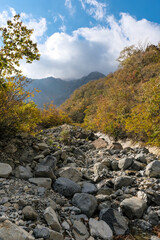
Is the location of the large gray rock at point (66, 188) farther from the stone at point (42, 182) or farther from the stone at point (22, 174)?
the stone at point (22, 174)

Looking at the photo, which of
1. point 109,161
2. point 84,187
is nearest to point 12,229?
point 84,187

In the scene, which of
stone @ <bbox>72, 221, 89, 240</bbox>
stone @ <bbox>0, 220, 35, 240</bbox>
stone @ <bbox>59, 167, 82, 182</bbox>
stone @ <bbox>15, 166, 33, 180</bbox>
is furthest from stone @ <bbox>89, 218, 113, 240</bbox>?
stone @ <bbox>15, 166, 33, 180</bbox>

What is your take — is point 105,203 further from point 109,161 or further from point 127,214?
point 109,161

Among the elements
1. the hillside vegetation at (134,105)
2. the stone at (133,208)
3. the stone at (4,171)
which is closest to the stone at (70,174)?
the stone at (4,171)

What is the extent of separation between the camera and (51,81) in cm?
9538

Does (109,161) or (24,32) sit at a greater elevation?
(24,32)

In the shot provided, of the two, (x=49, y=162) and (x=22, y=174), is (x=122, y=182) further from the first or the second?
(x=22, y=174)

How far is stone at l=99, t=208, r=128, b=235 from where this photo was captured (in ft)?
9.02

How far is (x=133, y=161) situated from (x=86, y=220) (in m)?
3.01

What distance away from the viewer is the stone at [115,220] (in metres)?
2.75

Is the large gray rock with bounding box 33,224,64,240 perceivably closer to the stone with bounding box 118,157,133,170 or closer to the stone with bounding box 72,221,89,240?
the stone with bounding box 72,221,89,240

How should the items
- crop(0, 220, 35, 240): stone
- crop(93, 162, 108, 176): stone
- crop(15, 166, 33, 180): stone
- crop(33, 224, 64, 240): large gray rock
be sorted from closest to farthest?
crop(0, 220, 35, 240): stone
crop(33, 224, 64, 240): large gray rock
crop(15, 166, 33, 180): stone
crop(93, 162, 108, 176): stone

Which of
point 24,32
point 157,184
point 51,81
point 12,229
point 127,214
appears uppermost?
point 51,81

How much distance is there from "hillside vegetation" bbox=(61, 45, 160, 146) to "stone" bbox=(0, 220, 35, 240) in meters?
5.44
